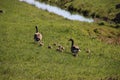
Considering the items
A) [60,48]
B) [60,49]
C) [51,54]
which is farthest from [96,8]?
[51,54]

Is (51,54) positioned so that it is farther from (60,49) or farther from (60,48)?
(60,48)

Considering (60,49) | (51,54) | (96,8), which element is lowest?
(51,54)

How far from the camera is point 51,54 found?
1391 inches

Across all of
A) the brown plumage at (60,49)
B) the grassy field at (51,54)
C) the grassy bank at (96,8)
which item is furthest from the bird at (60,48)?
the grassy bank at (96,8)

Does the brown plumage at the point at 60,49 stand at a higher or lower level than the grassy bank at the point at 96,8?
lower

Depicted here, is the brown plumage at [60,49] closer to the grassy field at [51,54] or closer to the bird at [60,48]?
the bird at [60,48]

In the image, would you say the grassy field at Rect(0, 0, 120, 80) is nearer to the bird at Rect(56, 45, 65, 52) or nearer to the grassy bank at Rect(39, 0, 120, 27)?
the bird at Rect(56, 45, 65, 52)

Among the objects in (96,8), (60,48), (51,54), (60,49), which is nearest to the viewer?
(51,54)

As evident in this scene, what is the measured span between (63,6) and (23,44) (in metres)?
39.6

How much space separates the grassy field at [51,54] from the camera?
99.8 feet

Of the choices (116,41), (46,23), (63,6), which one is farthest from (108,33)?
(63,6)

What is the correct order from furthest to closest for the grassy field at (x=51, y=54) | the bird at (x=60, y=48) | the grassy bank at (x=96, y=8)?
the grassy bank at (x=96, y=8)
the bird at (x=60, y=48)
the grassy field at (x=51, y=54)

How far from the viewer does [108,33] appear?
160 ft

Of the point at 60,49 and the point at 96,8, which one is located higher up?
the point at 96,8
